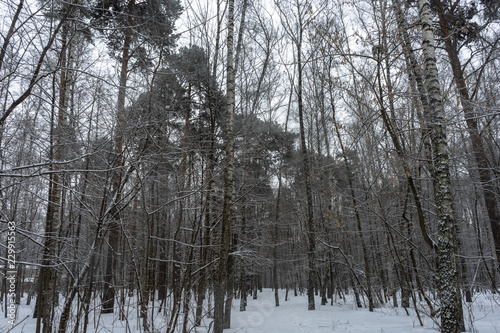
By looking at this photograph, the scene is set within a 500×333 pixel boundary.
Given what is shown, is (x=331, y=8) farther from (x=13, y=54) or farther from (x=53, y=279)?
(x=53, y=279)

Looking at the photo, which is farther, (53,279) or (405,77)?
(405,77)

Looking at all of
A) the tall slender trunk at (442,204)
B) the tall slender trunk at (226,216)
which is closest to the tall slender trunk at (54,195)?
the tall slender trunk at (226,216)

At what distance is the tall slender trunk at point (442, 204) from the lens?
3.90 m

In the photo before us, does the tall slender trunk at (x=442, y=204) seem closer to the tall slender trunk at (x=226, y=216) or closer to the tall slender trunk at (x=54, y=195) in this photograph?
the tall slender trunk at (x=226, y=216)

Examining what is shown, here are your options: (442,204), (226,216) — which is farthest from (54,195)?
(442,204)

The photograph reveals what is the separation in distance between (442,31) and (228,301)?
377 inches

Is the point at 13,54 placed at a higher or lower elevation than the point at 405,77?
lower

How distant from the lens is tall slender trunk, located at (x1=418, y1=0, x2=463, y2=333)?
12.8ft

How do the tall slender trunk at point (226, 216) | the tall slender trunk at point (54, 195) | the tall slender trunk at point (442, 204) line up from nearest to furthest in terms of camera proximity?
1. the tall slender trunk at point (54, 195)
2. the tall slender trunk at point (442, 204)
3. the tall slender trunk at point (226, 216)

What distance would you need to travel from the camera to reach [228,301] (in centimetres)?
737

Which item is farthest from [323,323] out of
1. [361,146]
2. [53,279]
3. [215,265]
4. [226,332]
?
[53,279]

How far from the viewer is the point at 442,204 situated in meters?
4.19

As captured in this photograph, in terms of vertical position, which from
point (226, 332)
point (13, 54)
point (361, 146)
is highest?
point (361, 146)

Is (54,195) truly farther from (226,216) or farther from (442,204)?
(442,204)
